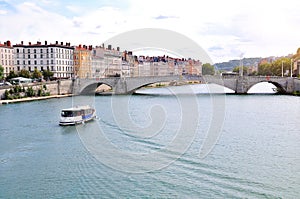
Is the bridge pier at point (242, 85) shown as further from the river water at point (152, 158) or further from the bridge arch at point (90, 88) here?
the river water at point (152, 158)

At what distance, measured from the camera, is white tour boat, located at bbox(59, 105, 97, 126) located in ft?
62.6

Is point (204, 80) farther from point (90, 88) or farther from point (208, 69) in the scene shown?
point (208, 69)

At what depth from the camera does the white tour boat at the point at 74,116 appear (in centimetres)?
1908

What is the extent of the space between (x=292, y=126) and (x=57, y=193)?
12.1 m

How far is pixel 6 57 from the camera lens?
45312 mm

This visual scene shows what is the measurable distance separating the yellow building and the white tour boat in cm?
3211

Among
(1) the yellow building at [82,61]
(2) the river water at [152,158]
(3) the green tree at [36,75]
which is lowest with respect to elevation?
(2) the river water at [152,158]

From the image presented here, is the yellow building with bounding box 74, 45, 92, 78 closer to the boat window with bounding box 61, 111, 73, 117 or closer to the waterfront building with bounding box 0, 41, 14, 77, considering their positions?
the waterfront building with bounding box 0, 41, 14, 77

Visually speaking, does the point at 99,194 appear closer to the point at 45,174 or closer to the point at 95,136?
the point at 45,174

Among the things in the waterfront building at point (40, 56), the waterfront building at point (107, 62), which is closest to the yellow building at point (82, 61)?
the waterfront building at point (107, 62)

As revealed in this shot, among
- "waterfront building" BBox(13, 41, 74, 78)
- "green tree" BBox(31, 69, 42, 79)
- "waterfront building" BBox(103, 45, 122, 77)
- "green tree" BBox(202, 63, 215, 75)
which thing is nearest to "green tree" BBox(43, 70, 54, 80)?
"green tree" BBox(31, 69, 42, 79)

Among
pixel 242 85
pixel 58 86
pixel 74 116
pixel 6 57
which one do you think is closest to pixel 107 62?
pixel 6 57

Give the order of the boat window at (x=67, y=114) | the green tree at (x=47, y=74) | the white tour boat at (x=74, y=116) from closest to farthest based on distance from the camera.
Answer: the white tour boat at (x=74, y=116) < the boat window at (x=67, y=114) < the green tree at (x=47, y=74)

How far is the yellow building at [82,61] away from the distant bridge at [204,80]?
11.1 meters
